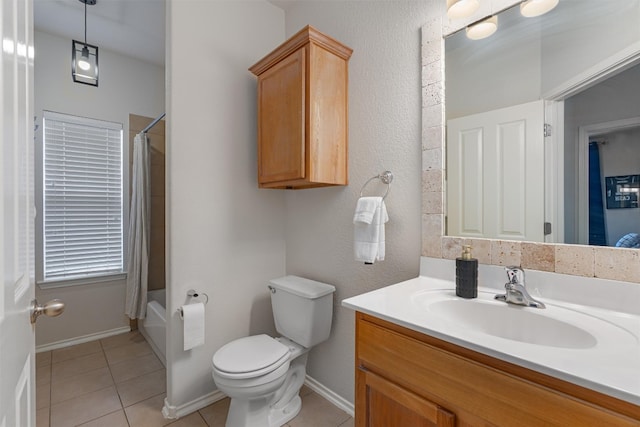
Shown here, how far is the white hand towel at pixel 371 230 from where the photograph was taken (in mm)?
1447

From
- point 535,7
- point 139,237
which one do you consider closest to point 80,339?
point 139,237

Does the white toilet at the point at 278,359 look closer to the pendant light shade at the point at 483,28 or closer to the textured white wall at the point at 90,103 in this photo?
the pendant light shade at the point at 483,28

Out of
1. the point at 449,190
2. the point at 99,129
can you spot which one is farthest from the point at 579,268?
the point at 99,129

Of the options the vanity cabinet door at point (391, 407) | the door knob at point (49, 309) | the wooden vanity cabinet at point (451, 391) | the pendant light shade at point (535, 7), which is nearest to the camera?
the wooden vanity cabinet at point (451, 391)

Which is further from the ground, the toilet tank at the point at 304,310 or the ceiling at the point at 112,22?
the ceiling at the point at 112,22

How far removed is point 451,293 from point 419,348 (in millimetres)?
391

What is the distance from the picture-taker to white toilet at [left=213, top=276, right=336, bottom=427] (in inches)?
58.5

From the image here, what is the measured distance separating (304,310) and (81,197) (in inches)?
96.3

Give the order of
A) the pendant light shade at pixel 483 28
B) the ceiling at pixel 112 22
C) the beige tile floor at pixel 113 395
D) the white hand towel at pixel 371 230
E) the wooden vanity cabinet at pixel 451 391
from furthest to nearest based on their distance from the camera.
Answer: the ceiling at pixel 112 22 < the beige tile floor at pixel 113 395 < the white hand towel at pixel 371 230 < the pendant light shade at pixel 483 28 < the wooden vanity cabinet at pixel 451 391

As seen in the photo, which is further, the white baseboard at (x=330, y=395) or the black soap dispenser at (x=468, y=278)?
the white baseboard at (x=330, y=395)

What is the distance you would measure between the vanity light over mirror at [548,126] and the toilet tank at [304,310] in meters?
0.86

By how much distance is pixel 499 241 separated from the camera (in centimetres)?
120

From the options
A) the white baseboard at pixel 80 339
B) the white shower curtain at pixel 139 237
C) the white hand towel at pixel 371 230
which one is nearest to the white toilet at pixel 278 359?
the white hand towel at pixel 371 230

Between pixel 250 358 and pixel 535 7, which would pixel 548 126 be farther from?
pixel 250 358
